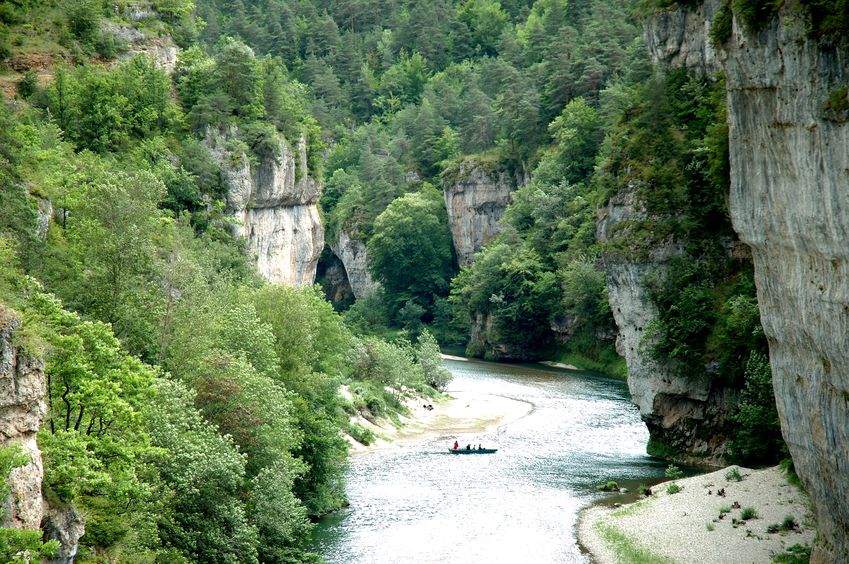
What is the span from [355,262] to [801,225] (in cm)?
10652

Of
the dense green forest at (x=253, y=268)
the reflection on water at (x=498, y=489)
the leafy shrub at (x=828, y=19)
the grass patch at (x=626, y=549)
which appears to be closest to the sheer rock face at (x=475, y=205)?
the dense green forest at (x=253, y=268)

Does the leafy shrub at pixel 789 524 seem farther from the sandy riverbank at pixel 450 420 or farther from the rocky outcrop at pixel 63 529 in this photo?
the sandy riverbank at pixel 450 420

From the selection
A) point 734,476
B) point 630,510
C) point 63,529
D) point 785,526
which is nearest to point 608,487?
point 630,510

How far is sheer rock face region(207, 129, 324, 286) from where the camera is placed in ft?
220

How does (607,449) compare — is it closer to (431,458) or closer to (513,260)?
(431,458)

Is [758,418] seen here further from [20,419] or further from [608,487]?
[20,419]

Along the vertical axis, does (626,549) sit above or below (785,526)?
below

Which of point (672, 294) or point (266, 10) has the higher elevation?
point (266, 10)

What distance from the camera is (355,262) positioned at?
12938cm

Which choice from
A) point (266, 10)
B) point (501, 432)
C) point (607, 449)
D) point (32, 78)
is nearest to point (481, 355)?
point (501, 432)

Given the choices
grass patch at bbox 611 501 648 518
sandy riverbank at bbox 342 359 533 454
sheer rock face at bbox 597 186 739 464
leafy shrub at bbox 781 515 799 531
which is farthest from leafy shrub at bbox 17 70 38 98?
leafy shrub at bbox 781 515 799 531

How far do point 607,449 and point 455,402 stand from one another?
67.1 ft

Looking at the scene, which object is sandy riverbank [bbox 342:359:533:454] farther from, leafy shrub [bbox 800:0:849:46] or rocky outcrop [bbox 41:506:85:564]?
leafy shrub [bbox 800:0:849:46]

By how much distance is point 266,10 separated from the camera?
16738cm
